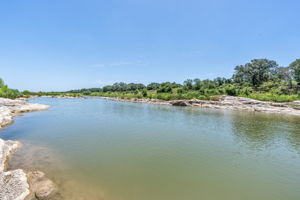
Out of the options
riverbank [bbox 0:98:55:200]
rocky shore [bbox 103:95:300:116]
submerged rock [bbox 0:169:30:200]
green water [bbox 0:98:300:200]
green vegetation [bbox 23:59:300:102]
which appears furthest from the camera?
green vegetation [bbox 23:59:300:102]

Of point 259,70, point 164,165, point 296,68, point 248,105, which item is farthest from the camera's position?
point 259,70

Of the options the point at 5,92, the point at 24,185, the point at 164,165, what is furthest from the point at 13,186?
the point at 5,92

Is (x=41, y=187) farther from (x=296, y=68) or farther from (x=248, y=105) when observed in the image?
(x=296, y=68)

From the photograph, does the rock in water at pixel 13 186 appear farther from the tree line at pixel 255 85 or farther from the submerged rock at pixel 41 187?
the tree line at pixel 255 85

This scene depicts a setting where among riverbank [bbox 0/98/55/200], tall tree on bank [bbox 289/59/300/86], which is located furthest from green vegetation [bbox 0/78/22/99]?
tall tree on bank [bbox 289/59/300/86]

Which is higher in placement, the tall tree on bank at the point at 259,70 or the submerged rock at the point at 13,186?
the tall tree on bank at the point at 259,70

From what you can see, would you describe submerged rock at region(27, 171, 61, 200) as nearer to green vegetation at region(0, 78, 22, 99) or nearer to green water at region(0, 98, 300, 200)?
green water at region(0, 98, 300, 200)

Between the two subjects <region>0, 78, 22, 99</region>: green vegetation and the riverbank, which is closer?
the riverbank

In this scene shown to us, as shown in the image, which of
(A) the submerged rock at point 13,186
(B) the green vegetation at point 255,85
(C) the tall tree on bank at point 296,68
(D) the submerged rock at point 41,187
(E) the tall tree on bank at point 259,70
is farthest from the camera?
(E) the tall tree on bank at point 259,70

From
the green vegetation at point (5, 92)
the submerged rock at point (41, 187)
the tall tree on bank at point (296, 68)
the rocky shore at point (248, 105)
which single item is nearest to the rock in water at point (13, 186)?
the submerged rock at point (41, 187)

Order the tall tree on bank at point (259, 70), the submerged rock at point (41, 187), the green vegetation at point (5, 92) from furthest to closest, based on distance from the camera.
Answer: the tall tree on bank at point (259, 70)
the green vegetation at point (5, 92)
the submerged rock at point (41, 187)

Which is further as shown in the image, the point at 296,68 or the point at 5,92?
the point at 296,68

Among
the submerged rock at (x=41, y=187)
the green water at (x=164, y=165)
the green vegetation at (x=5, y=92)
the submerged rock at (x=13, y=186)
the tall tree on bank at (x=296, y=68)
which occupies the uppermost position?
the tall tree on bank at (x=296, y=68)

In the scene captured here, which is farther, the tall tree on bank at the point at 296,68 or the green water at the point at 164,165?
the tall tree on bank at the point at 296,68
